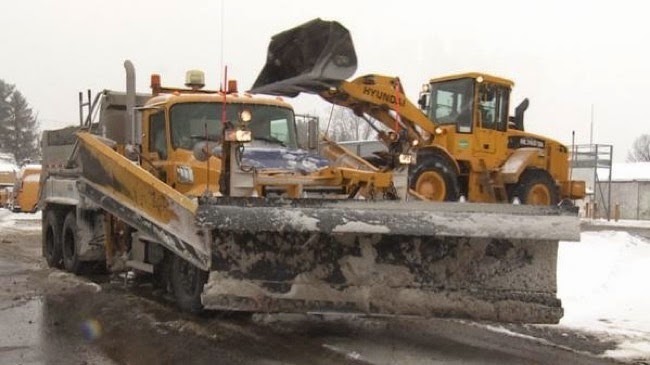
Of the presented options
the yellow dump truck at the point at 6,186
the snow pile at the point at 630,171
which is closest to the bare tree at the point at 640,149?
the snow pile at the point at 630,171

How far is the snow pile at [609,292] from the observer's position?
738 cm

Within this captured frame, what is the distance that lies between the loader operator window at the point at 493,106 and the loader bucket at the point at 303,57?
6.11m

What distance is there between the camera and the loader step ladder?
17109 millimetres

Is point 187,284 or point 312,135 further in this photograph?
point 312,135

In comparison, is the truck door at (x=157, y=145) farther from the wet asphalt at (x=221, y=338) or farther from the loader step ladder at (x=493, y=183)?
the loader step ladder at (x=493, y=183)

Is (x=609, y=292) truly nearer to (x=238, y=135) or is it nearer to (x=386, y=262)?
(x=386, y=262)

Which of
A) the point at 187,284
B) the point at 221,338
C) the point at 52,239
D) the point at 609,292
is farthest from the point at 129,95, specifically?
the point at 609,292

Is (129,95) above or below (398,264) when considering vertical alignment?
above

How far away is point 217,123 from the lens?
8.80 meters

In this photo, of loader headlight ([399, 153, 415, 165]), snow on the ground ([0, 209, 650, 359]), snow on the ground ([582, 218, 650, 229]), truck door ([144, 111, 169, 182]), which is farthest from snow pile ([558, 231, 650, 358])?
snow on the ground ([582, 218, 650, 229])

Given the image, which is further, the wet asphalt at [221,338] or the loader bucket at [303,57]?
the loader bucket at [303,57]

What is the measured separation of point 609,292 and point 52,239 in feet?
26.3

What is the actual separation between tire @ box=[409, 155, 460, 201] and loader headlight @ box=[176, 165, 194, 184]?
334 inches

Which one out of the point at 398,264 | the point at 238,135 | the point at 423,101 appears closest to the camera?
the point at 398,264
